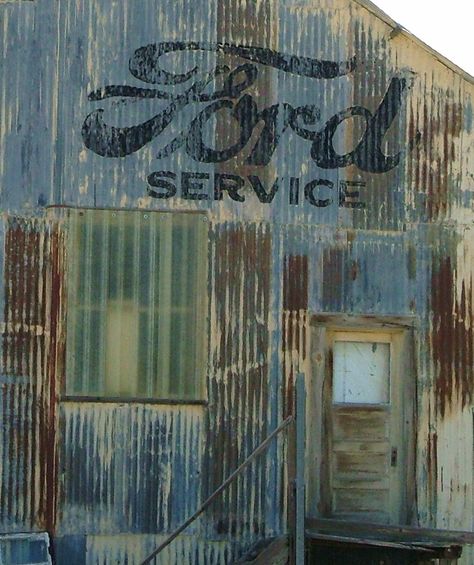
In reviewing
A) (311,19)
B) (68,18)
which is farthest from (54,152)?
(311,19)

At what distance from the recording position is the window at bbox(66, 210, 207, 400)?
14.8 metres

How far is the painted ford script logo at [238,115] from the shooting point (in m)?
15.1

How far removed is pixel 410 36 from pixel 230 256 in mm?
3282

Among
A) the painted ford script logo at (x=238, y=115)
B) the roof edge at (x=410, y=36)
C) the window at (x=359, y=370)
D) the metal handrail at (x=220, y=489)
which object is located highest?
the roof edge at (x=410, y=36)

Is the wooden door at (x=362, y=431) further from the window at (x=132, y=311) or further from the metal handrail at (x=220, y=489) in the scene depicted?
the window at (x=132, y=311)

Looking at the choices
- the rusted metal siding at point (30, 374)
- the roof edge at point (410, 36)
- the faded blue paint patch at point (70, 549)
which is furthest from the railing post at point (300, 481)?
the roof edge at point (410, 36)

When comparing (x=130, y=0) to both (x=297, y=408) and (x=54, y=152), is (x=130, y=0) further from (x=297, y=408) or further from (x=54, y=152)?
(x=297, y=408)

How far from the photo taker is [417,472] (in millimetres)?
15195

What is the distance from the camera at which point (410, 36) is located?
602 inches

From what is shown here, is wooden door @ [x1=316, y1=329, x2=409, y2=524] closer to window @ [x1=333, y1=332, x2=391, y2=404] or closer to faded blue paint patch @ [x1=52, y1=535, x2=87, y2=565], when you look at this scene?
window @ [x1=333, y1=332, x2=391, y2=404]

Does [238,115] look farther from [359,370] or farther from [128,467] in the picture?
[128,467]

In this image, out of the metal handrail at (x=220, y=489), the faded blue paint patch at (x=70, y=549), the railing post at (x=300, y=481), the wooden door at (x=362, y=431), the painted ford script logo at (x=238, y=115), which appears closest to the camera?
the railing post at (x=300, y=481)

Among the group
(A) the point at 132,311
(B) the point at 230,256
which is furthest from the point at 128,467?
(B) the point at 230,256

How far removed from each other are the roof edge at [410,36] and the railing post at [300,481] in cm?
419
